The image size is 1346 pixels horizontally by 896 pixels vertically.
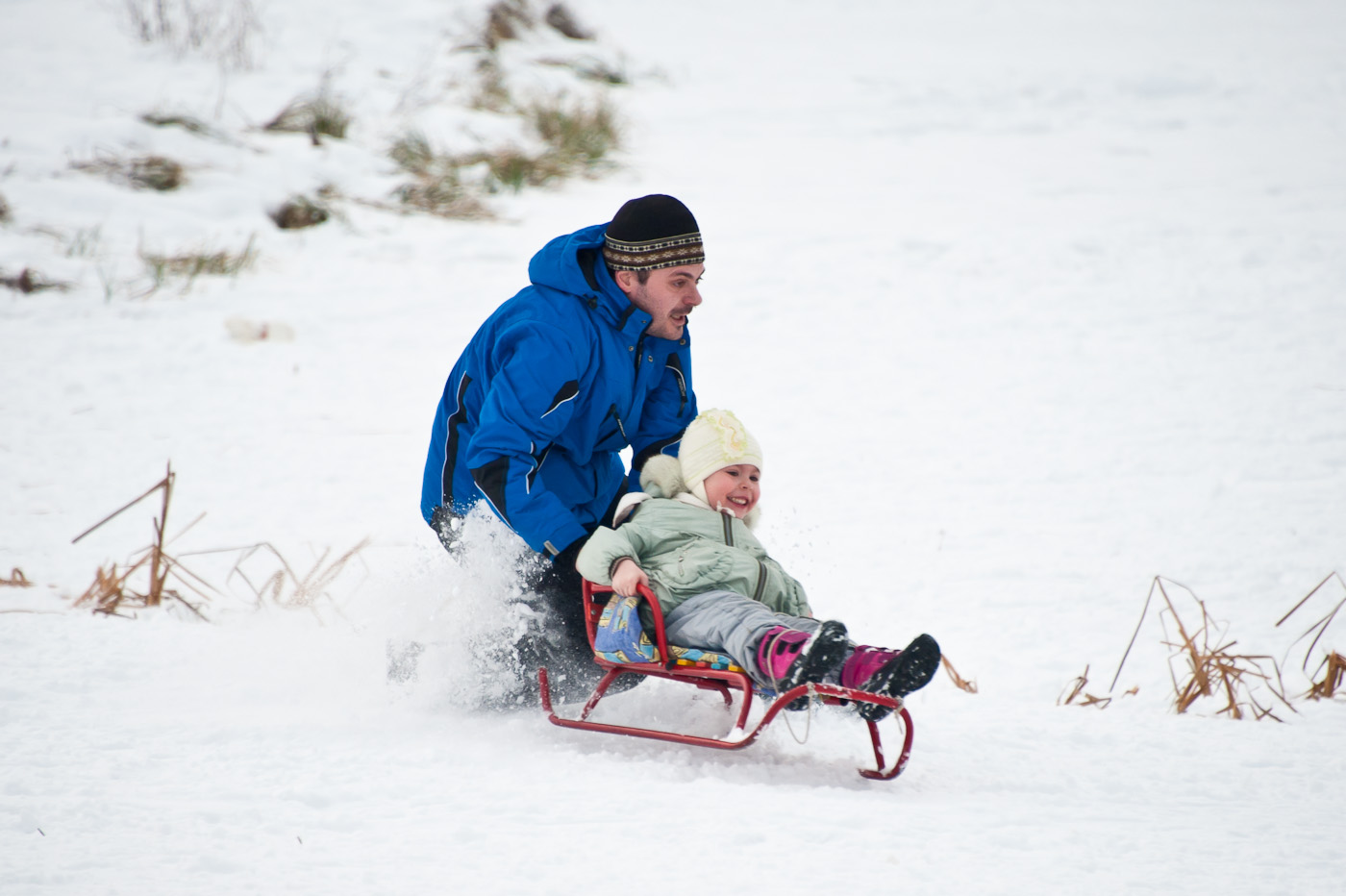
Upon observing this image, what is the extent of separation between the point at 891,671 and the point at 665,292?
1175 mm

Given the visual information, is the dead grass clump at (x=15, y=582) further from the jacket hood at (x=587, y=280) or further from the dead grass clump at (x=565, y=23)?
the dead grass clump at (x=565, y=23)

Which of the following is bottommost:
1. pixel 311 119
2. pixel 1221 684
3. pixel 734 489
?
pixel 1221 684

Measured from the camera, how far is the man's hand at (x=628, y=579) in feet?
8.70

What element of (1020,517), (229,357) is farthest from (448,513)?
(229,357)

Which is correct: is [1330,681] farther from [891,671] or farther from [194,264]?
[194,264]

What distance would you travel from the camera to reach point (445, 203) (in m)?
8.54

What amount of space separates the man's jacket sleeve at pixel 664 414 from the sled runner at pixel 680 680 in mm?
584

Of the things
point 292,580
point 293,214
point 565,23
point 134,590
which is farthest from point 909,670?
point 565,23

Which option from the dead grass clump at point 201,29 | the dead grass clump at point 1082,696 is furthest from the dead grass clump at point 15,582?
the dead grass clump at point 201,29

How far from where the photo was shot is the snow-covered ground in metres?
2.23

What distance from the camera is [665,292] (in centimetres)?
298

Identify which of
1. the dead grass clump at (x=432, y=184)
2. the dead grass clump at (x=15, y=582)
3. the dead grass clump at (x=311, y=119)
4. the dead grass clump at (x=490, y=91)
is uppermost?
the dead grass clump at (x=490, y=91)

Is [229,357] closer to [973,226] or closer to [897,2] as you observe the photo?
[973,226]

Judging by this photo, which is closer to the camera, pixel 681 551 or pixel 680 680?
pixel 680 680
